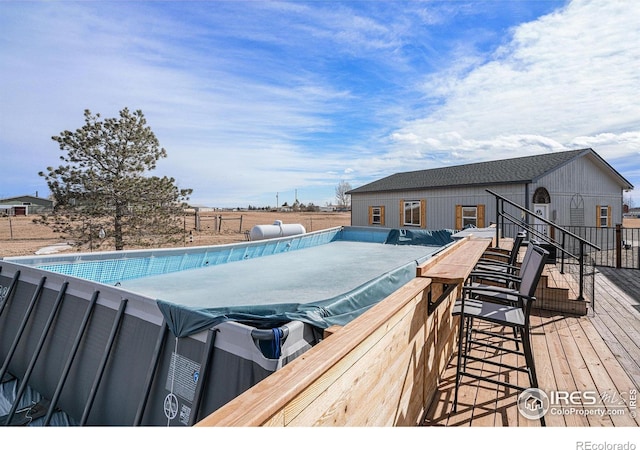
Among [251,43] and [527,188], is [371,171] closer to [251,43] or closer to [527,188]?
[527,188]

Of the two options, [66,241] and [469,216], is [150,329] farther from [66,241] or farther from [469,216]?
[66,241]

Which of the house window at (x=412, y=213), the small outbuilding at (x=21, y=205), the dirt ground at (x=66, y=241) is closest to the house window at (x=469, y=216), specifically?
the house window at (x=412, y=213)

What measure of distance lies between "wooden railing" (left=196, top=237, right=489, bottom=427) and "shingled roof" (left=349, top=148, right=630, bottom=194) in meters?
10.5

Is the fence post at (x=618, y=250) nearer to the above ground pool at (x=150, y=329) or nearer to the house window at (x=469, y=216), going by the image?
the house window at (x=469, y=216)

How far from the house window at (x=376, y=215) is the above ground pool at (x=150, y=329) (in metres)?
9.21

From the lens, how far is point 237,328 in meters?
2.13

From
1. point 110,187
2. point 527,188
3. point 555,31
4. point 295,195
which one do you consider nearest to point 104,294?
point 555,31

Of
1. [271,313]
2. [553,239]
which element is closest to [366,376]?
[271,313]

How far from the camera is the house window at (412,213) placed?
1383cm

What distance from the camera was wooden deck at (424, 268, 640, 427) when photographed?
234 centimetres

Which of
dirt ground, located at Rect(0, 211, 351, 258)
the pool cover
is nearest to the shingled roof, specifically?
the pool cover

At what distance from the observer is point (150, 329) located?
9.22 feet

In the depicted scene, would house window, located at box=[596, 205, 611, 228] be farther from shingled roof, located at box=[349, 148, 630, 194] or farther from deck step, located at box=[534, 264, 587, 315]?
deck step, located at box=[534, 264, 587, 315]

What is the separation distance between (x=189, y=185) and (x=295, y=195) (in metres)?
52.4
